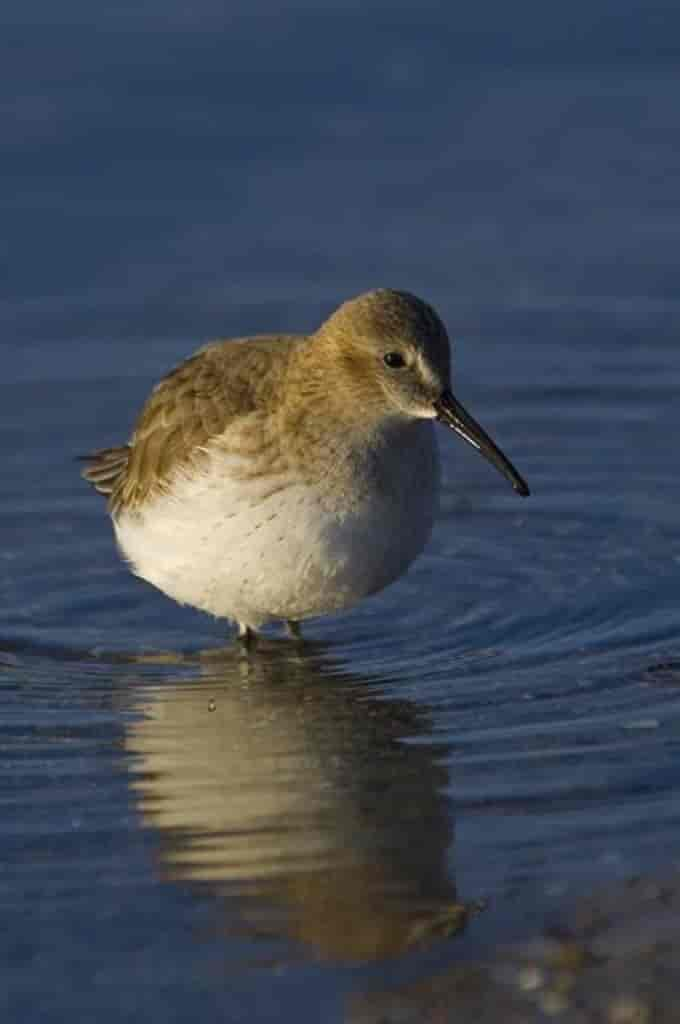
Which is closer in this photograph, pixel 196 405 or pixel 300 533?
pixel 300 533

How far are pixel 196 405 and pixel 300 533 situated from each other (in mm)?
926

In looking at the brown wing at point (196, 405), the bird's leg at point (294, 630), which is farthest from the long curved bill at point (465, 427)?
the bird's leg at point (294, 630)

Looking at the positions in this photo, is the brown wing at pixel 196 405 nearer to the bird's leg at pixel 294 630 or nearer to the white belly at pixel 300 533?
the white belly at pixel 300 533

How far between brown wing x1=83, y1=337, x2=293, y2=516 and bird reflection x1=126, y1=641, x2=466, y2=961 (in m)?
0.86

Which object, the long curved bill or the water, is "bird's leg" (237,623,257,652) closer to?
the water

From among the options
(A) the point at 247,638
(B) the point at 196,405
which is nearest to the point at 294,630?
(A) the point at 247,638

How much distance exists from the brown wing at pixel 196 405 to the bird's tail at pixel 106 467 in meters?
0.21

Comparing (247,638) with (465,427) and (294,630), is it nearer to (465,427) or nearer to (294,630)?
(294,630)

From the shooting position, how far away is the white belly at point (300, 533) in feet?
30.7

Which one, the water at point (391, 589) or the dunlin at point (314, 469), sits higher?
the dunlin at point (314, 469)

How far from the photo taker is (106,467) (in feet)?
36.3

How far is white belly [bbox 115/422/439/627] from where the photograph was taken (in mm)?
9367

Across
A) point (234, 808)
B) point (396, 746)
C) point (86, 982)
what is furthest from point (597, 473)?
point (86, 982)

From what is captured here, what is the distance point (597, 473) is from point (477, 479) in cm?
60
